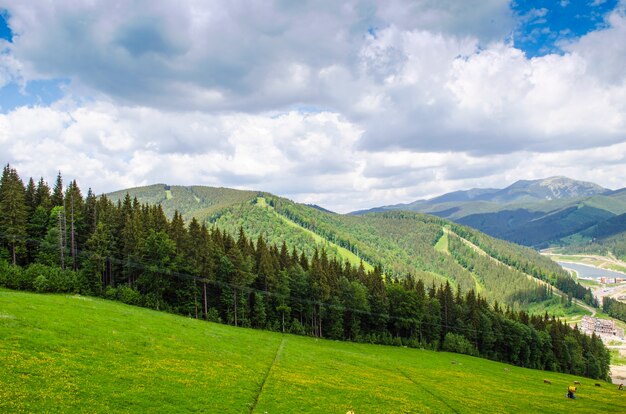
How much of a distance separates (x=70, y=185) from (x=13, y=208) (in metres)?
18.7

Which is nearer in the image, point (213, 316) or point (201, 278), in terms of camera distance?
point (213, 316)

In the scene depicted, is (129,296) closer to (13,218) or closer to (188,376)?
(13,218)

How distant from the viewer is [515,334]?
399 feet

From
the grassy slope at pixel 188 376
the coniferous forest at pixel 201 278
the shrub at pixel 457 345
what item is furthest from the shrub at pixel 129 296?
the shrub at pixel 457 345

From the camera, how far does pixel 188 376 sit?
33.7 meters

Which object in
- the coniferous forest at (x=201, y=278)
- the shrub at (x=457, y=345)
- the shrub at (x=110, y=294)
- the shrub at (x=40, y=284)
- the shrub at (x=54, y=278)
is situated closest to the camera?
the shrub at (x=40, y=284)

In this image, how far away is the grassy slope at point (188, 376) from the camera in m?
25.8

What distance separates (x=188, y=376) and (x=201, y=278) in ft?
188

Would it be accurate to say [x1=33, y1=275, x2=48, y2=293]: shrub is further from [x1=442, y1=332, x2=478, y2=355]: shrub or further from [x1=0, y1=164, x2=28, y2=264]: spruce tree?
[x1=442, y1=332, x2=478, y2=355]: shrub

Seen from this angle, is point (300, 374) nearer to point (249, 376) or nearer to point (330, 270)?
point (249, 376)

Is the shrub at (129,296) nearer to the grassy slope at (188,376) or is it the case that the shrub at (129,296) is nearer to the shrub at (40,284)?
the shrub at (40,284)

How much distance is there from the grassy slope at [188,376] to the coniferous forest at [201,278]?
28350 mm

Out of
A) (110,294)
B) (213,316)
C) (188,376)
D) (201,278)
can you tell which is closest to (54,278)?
(110,294)

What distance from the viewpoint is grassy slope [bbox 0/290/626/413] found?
25781mm
